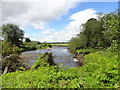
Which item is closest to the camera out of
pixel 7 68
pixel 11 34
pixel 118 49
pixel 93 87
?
pixel 93 87

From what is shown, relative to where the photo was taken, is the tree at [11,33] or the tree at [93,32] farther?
the tree at [11,33]

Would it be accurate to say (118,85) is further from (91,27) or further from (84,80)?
(91,27)

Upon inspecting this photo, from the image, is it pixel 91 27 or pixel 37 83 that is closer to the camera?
pixel 37 83

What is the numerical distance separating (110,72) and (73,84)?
0.91m

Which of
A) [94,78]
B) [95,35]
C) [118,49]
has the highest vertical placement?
[95,35]

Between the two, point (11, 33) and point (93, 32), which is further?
point (11, 33)

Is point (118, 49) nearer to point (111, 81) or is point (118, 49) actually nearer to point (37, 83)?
point (111, 81)

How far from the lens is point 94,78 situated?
246cm

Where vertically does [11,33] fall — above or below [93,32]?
above

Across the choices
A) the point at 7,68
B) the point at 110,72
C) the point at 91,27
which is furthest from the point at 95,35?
the point at 110,72

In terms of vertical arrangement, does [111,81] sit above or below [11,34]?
below

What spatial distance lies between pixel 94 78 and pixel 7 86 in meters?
1.97

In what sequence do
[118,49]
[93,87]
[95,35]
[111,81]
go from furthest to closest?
1. [95,35]
2. [118,49]
3. [111,81]
4. [93,87]

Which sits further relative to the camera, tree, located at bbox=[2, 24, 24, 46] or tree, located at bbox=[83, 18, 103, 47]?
tree, located at bbox=[2, 24, 24, 46]
